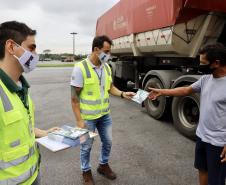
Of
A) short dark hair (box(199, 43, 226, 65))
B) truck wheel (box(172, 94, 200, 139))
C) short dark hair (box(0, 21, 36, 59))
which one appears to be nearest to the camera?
short dark hair (box(0, 21, 36, 59))

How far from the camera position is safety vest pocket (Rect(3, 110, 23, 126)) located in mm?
1399

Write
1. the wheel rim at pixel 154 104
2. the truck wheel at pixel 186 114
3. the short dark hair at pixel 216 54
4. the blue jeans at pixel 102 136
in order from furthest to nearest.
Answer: the wheel rim at pixel 154 104 → the truck wheel at pixel 186 114 → the blue jeans at pixel 102 136 → the short dark hair at pixel 216 54

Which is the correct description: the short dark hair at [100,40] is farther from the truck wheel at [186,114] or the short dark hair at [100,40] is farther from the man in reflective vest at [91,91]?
the truck wheel at [186,114]

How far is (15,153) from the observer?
1476 mm

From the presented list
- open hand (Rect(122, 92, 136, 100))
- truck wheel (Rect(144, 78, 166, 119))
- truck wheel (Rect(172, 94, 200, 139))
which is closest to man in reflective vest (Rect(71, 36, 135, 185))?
open hand (Rect(122, 92, 136, 100))

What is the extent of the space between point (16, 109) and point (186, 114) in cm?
417

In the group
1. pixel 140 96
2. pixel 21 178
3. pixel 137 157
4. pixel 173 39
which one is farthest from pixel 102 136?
pixel 173 39

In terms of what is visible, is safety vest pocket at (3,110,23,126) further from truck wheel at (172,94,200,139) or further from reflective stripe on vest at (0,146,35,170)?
truck wheel at (172,94,200,139)

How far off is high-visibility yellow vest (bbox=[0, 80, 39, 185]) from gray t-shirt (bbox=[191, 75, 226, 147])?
5.33 feet

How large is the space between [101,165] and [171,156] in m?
1.26

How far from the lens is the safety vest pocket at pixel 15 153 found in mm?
1434

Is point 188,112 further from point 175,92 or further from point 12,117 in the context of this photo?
point 12,117

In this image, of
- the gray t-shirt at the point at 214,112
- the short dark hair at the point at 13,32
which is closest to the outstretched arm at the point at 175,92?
the gray t-shirt at the point at 214,112

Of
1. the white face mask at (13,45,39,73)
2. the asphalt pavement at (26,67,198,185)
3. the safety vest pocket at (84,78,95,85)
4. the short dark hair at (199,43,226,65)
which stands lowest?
the asphalt pavement at (26,67,198,185)
